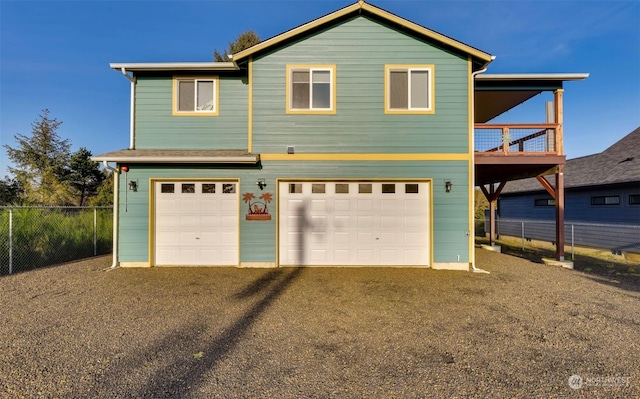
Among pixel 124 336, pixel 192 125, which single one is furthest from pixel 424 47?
pixel 124 336

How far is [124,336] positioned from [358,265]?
209 inches

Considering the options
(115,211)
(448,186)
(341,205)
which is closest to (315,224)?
(341,205)

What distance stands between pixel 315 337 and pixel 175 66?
25.4 feet

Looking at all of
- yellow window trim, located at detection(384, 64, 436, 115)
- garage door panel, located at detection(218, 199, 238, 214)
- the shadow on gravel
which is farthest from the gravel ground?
yellow window trim, located at detection(384, 64, 436, 115)

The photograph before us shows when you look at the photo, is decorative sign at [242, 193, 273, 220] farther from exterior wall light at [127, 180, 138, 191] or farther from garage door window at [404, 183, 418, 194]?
garage door window at [404, 183, 418, 194]

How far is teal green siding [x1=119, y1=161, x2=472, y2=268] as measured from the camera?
7488 mm

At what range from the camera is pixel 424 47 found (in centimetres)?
759

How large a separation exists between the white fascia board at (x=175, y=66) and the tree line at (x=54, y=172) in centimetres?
1270

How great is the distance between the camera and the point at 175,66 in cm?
766

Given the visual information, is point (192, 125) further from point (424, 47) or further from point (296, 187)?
point (424, 47)

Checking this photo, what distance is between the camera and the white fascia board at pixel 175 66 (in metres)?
7.57

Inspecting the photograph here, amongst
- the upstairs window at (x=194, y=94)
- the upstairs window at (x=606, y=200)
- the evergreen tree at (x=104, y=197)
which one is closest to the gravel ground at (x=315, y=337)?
the upstairs window at (x=194, y=94)

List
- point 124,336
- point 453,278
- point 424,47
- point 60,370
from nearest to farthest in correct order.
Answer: point 60,370 → point 124,336 → point 453,278 → point 424,47

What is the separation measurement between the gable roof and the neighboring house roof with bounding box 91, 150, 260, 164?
8.50ft
